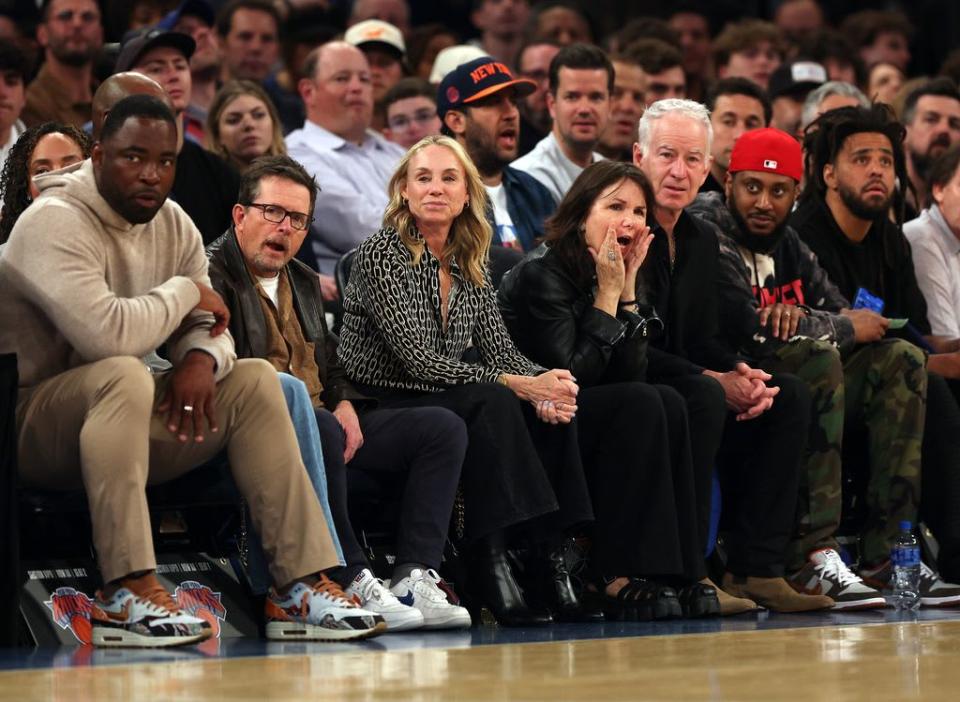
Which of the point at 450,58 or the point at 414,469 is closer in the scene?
the point at 414,469

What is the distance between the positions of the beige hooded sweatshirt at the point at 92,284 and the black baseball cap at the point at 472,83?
7.60ft

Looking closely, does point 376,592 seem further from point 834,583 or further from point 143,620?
point 834,583

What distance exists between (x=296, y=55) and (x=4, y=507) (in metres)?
5.53

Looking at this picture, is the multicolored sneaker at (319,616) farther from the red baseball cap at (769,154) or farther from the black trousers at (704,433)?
the red baseball cap at (769,154)

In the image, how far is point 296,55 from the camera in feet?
32.4

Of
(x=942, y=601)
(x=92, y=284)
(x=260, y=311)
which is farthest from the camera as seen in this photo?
(x=942, y=601)

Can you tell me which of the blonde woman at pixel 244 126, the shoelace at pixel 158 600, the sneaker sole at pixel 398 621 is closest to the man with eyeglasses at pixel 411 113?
the blonde woman at pixel 244 126

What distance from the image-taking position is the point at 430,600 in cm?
525

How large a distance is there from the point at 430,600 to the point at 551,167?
111 inches

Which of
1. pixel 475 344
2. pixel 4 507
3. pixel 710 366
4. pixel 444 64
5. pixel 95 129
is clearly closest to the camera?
pixel 4 507

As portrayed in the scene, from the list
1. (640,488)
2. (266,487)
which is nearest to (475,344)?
(640,488)

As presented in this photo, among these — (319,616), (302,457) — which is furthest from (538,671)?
(302,457)

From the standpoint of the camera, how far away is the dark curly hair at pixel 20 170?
5.51 metres

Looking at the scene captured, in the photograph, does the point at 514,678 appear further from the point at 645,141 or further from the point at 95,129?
the point at 645,141
